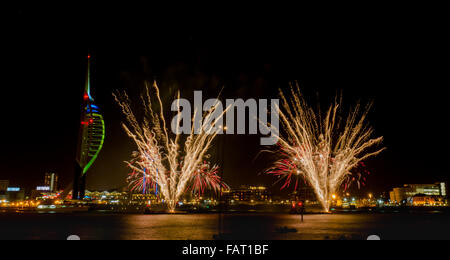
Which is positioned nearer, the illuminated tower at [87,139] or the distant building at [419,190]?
the illuminated tower at [87,139]

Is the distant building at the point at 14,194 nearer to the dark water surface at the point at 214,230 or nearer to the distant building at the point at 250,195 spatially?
the distant building at the point at 250,195

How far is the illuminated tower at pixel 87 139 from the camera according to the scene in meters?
74.6

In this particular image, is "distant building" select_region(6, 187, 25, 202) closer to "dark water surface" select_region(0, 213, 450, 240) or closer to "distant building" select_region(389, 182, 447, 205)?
"dark water surface" select_region(0, 213, 450, 240)

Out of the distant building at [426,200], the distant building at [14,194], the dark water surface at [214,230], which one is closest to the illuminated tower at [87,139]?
the dark water surface at [214,230]

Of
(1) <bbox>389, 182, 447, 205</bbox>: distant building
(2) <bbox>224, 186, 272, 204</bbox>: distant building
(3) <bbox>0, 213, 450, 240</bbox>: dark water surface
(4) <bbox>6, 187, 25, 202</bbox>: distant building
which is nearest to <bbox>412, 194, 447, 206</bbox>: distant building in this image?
(1) <bbox>389, 182, 447, 205</bbox>: distant building

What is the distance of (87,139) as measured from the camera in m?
74.6

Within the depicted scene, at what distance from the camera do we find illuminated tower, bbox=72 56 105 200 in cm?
7462

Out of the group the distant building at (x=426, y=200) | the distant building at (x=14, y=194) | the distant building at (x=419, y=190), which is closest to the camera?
the distant building at (x=426, y=200)

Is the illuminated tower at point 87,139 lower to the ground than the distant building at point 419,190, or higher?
higher

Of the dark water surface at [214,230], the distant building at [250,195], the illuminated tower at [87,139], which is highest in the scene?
the illuminated tower at [87,139]
